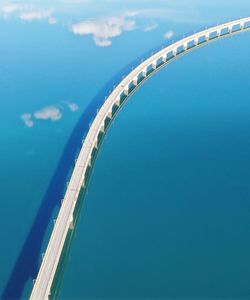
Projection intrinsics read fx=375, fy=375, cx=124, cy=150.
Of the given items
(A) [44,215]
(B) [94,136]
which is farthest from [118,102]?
(A) [44,215]

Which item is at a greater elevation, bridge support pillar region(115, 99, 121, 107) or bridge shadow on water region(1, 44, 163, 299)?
bridge support pillar region(115, 99, 121, 107)

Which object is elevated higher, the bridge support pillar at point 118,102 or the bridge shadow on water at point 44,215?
the bridge support pillar at point 118,102

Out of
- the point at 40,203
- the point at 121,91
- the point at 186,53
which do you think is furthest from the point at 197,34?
→ the point at 40,203

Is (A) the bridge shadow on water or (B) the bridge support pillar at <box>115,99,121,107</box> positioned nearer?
(A) the bridge shadow on water

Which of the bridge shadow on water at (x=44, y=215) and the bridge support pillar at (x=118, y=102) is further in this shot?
the bridge support pillar at (x=118, y=102)

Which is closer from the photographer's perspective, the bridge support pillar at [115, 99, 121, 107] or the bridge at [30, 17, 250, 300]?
the bridge at [30, 17, 250, 300]
